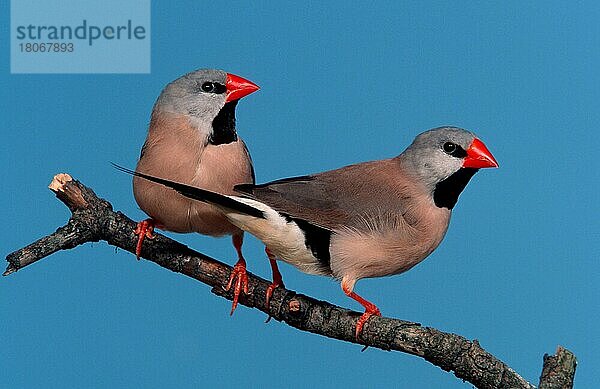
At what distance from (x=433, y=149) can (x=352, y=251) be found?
424 mm

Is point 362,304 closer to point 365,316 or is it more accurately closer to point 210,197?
point 365,316

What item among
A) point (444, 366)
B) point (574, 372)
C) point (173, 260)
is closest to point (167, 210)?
point (173, 260)

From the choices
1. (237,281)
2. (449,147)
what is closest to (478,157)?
(449,147)

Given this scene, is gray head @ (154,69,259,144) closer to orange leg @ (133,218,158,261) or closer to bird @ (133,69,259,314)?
bird @ (133,69,259,314)

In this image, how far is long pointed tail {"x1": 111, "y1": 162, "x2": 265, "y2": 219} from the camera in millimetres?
2660

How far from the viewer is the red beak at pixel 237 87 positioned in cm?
300

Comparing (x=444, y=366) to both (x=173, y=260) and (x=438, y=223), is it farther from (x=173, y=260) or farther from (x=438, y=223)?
(x=173, y=260)

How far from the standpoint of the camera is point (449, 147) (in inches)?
116

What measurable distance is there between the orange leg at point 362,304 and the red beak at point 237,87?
69cm

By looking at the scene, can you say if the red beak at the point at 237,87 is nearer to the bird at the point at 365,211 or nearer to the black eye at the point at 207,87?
the black eye at the point at 207,87

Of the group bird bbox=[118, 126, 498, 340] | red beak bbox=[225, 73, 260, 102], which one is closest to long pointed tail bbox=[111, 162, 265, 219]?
bird bbox=[118, 126, 498, 340]

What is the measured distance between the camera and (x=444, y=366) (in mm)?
2828

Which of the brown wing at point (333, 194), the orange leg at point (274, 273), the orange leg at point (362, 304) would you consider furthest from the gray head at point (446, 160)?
the orange leg at point (274, 273)

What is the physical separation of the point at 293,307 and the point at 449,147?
712mm
